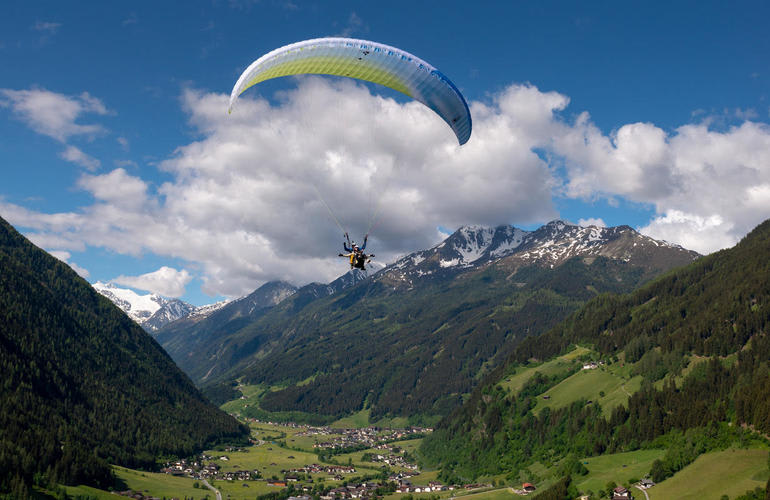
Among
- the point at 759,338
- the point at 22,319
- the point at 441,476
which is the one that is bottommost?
the point at 441,476

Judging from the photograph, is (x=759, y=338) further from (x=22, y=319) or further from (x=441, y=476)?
(x=22, y=319)

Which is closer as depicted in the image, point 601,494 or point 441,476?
point 601,494

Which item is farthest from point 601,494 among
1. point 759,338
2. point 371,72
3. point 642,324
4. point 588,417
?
point 642,324

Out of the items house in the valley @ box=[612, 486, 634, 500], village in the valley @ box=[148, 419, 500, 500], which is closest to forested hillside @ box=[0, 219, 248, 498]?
village in the valley @ box=[148, 419, 500, 500]

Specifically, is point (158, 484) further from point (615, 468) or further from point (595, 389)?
point (595, 389)

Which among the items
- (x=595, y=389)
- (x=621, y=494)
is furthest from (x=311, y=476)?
(x=621, y=494)

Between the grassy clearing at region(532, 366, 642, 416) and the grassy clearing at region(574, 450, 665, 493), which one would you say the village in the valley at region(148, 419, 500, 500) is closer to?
the grassy clearing at region(574, 450, 665, 493)

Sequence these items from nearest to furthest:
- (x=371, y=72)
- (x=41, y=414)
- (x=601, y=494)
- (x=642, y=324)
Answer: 1. (x=371, y=72)
2. (x=601, y=494)
3. (x=41, y=414)
4. (x=642, y=324)
